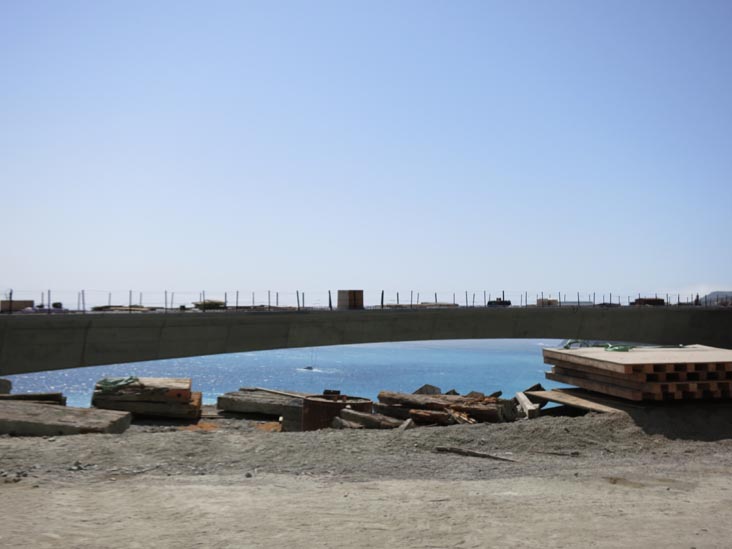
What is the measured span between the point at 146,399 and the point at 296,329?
18.9 m

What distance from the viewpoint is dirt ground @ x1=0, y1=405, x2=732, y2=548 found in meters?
→ 6.93

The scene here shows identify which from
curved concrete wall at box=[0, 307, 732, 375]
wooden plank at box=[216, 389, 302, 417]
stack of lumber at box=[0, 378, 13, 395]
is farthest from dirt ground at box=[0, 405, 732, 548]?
curved concrete wall at box=[0, 307, 732, 375]

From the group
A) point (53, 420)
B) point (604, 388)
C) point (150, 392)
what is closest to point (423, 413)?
point (604, 388)

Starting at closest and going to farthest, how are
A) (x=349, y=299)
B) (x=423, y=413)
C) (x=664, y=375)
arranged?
1. (x=664, y=375)
2. (x=423, y=413)
3. (x=349, y=299)

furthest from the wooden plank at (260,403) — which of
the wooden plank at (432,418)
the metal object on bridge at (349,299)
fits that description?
the metal object on bridge at (349,299)

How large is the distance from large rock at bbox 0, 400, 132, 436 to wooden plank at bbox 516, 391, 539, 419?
8829 millimetres

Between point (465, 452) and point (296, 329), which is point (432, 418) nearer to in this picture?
point (465, 452)

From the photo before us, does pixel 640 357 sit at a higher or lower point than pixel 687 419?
higher

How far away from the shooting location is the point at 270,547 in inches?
256

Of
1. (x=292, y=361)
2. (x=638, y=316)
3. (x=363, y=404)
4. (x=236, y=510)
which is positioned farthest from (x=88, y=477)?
(x=292, y=361)

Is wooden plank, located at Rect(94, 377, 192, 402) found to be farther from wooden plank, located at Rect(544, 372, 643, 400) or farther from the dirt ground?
wooden plank, located at Rect(544, 372, 643, 400)

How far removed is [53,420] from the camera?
12445mm

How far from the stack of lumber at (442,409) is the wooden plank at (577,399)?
0.88 m

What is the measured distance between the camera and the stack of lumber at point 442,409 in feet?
47.4
